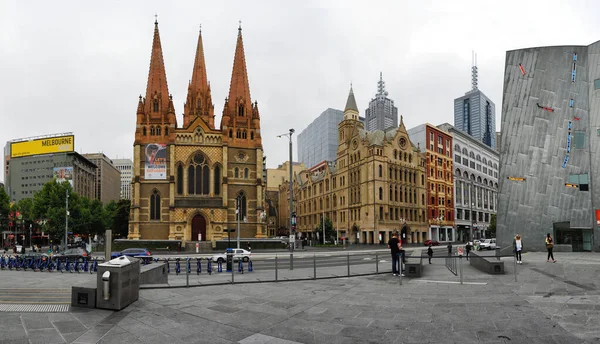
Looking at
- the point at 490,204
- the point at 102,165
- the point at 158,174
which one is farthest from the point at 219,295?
the point at 102,165


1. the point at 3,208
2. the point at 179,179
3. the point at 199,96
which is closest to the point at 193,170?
the point at 179,179

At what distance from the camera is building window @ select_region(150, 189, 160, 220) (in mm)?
61281

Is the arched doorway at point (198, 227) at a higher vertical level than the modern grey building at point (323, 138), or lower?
lower

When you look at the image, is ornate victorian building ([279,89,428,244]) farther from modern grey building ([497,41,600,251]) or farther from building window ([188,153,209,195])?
modern grey building ([497,41,600,251])

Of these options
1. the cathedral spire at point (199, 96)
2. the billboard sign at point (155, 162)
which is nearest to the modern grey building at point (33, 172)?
the cathedral spire at point (199, 96)

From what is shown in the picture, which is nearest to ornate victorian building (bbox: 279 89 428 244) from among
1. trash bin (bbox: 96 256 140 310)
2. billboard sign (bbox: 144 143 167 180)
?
billboard sign (bbox: 144 143 167 180)

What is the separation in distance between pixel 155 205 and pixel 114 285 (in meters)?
55.1

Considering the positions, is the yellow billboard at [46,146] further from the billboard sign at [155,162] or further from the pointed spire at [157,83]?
the billboard sign at [155,162]

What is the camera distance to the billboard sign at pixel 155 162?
61.6 m

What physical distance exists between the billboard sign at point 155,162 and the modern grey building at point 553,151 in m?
45.8

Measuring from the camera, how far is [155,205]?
202 feet

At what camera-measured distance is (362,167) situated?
73.7 metres

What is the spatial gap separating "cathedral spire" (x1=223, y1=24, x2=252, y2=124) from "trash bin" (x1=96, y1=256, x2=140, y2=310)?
58.5m

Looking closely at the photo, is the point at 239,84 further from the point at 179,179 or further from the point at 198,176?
the point at 179,179
